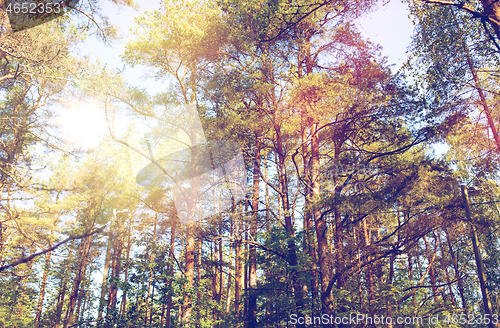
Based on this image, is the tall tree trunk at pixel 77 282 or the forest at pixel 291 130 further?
the tall tree trunk at pixel 77 282

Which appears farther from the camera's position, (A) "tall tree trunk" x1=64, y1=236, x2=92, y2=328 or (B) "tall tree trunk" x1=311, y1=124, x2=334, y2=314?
(A) "tall tree trunk" x1=64, y1=236, x2=92, y2=328

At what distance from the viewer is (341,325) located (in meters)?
6.52

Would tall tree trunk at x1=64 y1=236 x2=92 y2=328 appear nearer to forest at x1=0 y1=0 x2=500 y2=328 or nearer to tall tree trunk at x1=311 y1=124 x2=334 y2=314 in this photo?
forest at x1=0 y1=0 x2=500 y2=328

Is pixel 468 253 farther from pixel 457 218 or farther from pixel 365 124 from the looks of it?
pixel 365 124

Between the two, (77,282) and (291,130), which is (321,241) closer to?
(291,130)

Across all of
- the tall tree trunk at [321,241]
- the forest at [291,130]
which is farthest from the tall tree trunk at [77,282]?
the tall tree trunk at [321,241]

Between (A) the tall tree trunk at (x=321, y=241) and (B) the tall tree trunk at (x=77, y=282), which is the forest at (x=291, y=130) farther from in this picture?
(B) the tall tree trunk at (x=77, y=282)

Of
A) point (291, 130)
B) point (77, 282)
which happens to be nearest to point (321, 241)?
point (291, 130)

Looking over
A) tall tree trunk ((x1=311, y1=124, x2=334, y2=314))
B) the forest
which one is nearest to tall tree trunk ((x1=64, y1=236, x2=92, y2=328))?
the forest

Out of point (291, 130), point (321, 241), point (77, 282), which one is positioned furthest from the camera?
point (77, 282)

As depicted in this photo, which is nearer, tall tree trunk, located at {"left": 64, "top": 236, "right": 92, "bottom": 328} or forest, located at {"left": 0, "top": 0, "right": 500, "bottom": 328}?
forest, located at {"left": 0, "top": 0, "right": 500, "bottom": 328}

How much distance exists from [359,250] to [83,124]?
9.01m

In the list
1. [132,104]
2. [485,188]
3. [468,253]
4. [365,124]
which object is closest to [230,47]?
[132,104]

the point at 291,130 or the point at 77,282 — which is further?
the point at 77,282
